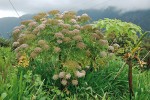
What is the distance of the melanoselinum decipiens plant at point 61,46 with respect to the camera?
6852 millimetres

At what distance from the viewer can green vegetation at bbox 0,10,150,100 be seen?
685cm

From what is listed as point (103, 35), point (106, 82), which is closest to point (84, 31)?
point (103, 35)

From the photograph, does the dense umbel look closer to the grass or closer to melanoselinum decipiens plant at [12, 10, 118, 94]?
melanoselinum decipiens plant at [12, 10, 118, 94]

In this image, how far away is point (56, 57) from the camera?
7.32m

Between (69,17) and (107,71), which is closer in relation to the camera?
(69,17)

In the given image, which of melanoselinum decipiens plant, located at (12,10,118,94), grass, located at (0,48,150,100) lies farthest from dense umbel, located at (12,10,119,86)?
grass, located at (0,48,150,100)

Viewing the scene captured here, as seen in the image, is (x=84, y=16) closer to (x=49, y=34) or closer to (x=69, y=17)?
(x=69, y=17)

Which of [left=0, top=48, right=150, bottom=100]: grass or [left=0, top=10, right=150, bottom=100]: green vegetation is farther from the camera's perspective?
[left=0, top=10, right=150, bottom=100]: green vegetation

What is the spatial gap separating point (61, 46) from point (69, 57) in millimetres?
264

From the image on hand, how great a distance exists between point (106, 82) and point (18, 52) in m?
1.77

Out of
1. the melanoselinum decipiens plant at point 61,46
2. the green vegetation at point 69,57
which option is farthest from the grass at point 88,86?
the melanoselinum decipiens plant at point 61,46

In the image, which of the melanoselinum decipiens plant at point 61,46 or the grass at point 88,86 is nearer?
the grass at point 88,86

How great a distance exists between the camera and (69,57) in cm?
702

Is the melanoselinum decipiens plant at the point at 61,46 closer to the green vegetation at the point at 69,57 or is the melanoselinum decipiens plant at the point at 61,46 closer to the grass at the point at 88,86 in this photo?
the green vegetation at the point at 69,57
